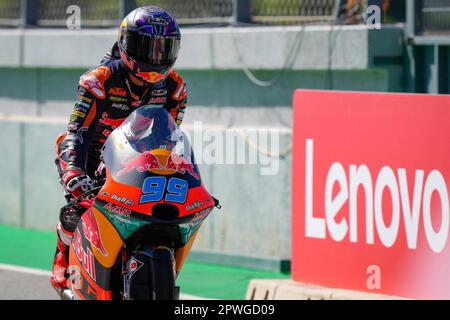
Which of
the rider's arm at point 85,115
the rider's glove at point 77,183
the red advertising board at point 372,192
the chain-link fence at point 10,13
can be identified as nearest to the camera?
the rider's glove at point 77,183

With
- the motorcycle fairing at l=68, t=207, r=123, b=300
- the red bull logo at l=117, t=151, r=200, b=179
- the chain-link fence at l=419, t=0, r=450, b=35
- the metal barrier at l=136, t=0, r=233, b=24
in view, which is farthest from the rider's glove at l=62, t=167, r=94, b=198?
the metal barrier at l=136, t=0, r=233, b=24

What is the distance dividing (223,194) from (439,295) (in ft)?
13.4

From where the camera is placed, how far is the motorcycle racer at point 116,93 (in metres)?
7.09

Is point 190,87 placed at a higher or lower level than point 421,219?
higher

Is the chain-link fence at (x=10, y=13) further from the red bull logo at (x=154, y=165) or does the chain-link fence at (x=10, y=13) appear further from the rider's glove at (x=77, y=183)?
the red bull logo at (x=154, y=165)

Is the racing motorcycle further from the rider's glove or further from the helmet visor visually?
the helmet visor

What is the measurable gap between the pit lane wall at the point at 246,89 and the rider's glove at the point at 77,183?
15.5 ft

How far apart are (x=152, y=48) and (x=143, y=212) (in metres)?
1.32

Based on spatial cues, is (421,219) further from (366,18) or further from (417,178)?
(366,18)

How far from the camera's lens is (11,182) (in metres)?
14.5

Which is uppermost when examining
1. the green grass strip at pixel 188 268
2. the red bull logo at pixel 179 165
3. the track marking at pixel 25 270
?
the red bull logo at pixel 179 165

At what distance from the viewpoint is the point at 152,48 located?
280 inches

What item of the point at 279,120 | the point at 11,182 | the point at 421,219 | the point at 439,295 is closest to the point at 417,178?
the point at 421,219

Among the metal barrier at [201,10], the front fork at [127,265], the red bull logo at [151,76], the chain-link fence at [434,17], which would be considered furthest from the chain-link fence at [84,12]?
the front fork at [127,265]
